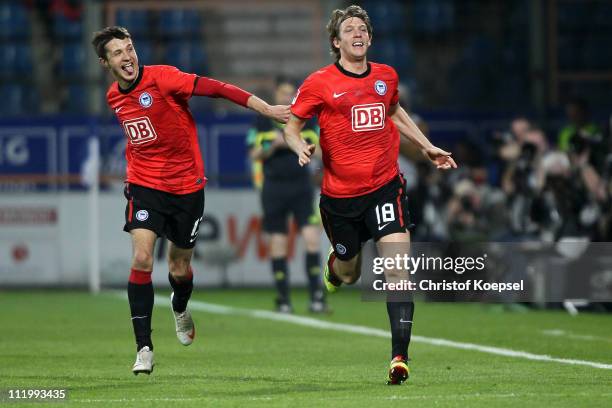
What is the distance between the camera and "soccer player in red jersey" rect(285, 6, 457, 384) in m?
9.05

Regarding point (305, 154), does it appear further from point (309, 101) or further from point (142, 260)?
point (142, 260)

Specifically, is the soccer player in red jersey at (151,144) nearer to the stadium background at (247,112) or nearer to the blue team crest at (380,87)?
the blue team crest at (380,87)

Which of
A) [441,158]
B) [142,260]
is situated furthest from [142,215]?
[441,158]

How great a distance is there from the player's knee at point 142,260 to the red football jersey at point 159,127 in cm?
46

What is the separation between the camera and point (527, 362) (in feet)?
32.4

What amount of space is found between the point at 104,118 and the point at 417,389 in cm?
1362

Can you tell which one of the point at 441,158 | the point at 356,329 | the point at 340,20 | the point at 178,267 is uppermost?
the point at 340,20

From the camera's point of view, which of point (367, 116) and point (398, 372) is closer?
point (398, 372)

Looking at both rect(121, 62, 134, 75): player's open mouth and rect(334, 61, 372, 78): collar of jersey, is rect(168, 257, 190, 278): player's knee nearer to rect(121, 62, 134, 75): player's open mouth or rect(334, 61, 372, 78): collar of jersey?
rect(121, 62, 134, 75): player's open mouth

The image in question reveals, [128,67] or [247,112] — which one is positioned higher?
[128,67]

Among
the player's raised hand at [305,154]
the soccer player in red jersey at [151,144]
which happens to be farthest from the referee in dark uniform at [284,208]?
the player's raised hand at [305,154]

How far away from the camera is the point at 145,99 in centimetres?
933

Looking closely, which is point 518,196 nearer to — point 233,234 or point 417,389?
point 233,234

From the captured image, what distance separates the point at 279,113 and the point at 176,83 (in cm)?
72
